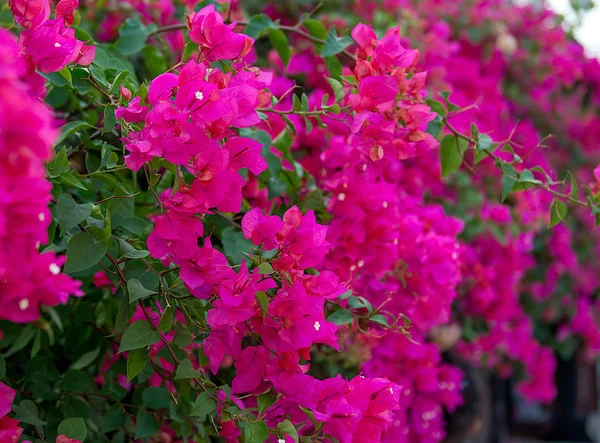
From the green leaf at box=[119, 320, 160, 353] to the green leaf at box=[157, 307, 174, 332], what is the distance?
0.04 feet

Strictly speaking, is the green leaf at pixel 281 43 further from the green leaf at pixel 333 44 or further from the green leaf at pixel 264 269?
the green leaf at pixel 264 269

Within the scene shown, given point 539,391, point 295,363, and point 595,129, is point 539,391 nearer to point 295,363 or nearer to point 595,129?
point 595,129

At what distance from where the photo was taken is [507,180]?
1.00 meters

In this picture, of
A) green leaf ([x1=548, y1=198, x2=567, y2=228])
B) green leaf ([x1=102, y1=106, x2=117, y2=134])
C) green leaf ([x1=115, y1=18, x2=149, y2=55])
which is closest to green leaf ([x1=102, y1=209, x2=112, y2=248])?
Result: green leaf ([x1=102, y1=106, x2=117, y2=134])

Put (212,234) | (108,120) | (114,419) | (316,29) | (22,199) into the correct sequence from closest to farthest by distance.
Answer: (22,199) → (108,120) → (114,419) → (212,234) → (316,29)

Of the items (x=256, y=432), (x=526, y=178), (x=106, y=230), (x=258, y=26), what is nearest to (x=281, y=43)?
(x=258, y=26)

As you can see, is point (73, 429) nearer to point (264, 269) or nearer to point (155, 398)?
point (155, 398)

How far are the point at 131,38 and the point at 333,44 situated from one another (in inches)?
12.2

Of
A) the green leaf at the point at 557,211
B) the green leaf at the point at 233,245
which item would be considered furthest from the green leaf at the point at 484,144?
the green leaf at the point at 233,245

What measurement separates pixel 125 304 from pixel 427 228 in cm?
58

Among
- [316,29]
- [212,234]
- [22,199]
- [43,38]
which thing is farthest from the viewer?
[316,29]

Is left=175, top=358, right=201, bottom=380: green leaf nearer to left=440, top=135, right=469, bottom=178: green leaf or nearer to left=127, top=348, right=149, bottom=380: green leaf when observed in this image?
left=127, top=348, right=149, bottom=380: green leaf

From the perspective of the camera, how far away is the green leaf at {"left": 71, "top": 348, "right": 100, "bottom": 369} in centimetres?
96

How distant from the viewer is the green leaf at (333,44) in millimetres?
1083
